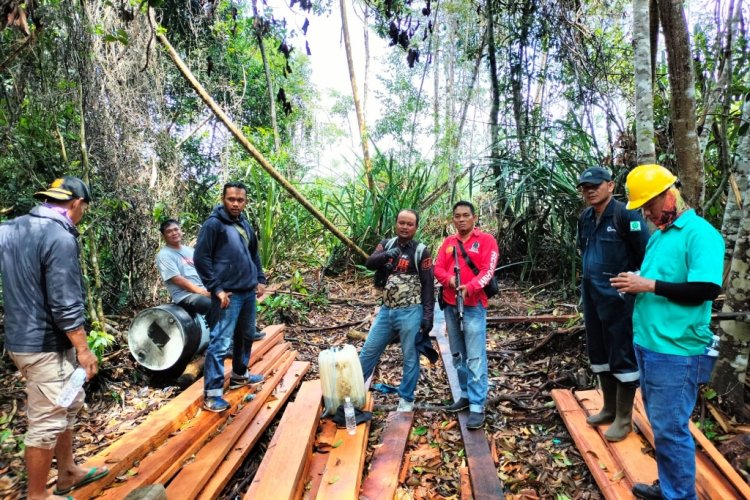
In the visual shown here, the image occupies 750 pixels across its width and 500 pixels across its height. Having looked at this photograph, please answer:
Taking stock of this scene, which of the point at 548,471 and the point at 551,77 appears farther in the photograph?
the point at 551,77

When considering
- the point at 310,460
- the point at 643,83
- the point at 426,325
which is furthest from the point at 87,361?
the point at 643,83

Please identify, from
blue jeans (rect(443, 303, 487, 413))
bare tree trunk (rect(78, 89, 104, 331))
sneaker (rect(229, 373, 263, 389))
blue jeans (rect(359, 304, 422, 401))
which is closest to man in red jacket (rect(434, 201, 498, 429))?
blue jeans (rect(443, 303, 487, 413))

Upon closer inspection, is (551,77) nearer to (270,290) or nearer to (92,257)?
(270,290)

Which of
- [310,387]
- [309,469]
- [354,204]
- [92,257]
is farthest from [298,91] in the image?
[309,469]

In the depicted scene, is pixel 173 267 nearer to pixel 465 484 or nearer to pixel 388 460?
pixel 388 460

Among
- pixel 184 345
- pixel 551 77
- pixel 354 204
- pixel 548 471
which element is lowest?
pixel 548 471

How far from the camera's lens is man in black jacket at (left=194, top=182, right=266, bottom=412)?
3.73m

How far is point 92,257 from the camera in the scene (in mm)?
4742

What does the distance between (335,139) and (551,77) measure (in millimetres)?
20707

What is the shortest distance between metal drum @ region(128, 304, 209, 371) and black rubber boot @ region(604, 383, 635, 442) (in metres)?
3.75

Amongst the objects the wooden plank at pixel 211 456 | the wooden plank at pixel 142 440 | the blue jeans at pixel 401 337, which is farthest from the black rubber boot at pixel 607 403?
the wooden plank at pixel 142 440

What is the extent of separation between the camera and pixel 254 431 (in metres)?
3.57

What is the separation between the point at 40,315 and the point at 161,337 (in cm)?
206

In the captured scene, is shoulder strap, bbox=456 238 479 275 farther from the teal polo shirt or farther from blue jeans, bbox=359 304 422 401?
the teal polo shirt
